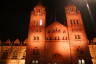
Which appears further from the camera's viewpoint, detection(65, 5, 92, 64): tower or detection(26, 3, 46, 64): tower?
detection(26, 3, 46, 64): tower

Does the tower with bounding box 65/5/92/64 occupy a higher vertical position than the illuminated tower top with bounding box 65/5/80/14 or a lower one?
lower

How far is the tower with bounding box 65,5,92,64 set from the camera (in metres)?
31.9

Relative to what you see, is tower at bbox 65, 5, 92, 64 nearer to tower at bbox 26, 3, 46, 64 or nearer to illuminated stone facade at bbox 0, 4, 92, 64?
illuminated stone facade at bbox 0, 4, 92, 64

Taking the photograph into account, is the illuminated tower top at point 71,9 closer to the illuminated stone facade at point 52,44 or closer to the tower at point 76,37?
the tower at point 76,37

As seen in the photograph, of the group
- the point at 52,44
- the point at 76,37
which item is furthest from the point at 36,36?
the point at 76,37

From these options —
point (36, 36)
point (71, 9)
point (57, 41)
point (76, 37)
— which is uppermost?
point (71, 9)

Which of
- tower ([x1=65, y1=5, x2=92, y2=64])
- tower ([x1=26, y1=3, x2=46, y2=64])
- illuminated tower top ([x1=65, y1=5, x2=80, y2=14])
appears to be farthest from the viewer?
illuminated tower top ([x1=65, y1=5, x2=80, y2=14])

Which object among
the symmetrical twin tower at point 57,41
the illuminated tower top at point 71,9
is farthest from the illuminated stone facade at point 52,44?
the illuminated tower top at point 71,9

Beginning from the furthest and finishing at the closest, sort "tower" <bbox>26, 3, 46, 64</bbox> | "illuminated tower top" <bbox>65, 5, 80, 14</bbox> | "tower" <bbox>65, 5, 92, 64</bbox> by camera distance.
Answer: "illuminated tower top" <bbox>65, 5, 80, 14</bbox> → "tower" <bbox>26, 3, 46, 64</bbox> → "tower" <bbox>65, 5, 92, 64</bbox>

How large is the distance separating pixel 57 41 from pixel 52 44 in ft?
3.87

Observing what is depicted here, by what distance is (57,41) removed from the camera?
110 feet

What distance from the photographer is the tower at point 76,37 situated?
31.9m

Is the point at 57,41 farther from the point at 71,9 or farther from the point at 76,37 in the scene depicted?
the point at 71,9

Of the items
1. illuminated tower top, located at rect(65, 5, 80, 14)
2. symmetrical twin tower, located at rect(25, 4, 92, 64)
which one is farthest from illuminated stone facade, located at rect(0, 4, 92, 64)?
illuminated tower top, located at rect(65, 5, 80, 14)
